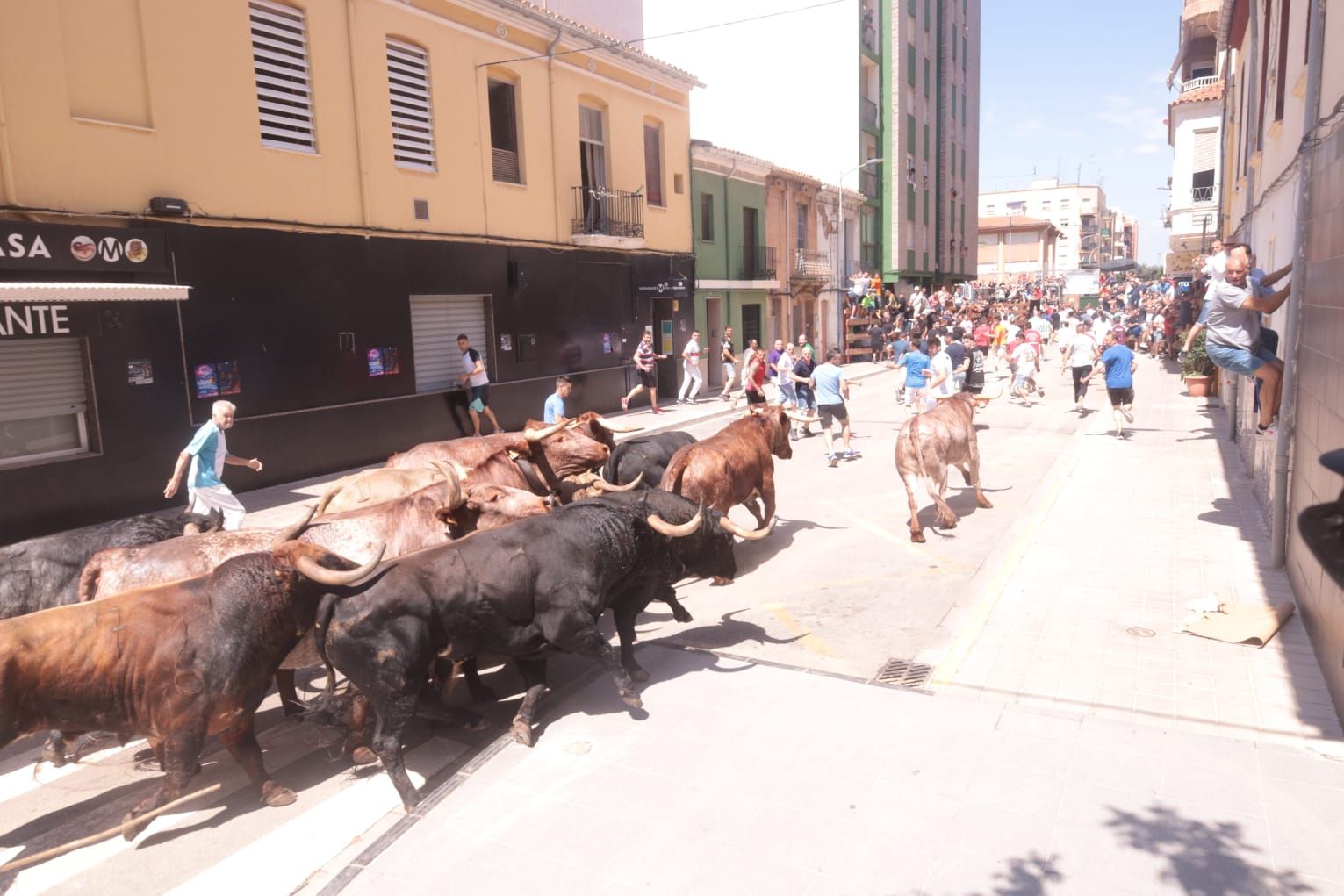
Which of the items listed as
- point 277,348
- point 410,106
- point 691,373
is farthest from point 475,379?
point 691,373

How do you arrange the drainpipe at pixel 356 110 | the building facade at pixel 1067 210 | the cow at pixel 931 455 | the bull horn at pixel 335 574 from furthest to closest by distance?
1. the building facade at pixel 1067 210
2. the drainpipe at pixel 356 110
3. the cow at pixel 931 455
4. the bull horn at pixel 335 574

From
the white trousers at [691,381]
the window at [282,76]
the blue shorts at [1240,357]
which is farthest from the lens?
the white trousers at [691,381]

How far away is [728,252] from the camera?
27.7 meters

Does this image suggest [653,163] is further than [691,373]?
Yes

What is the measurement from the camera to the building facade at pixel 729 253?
26312 millimetres

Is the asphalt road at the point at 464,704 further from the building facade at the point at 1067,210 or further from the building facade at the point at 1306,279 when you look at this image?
the building facade at the point at 1067,210

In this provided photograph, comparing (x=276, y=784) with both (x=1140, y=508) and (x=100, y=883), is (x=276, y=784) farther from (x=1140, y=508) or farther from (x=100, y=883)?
(x=1140, y=508)

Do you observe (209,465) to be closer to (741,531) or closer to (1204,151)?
(741,531)

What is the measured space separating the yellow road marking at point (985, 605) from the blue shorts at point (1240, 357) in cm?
256

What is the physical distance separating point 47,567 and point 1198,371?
Result: 21256 mm

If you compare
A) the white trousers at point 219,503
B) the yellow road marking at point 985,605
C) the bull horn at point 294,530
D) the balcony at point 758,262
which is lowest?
the yellow road marking at point 985,605

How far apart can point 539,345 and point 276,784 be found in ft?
49.4

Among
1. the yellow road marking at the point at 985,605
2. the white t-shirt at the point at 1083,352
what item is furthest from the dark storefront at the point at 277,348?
the white t-shirt at the point at 1083,352

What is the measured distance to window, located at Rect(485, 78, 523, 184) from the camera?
18656 millimetres
